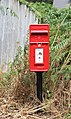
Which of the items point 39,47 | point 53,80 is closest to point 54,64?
point 53,80

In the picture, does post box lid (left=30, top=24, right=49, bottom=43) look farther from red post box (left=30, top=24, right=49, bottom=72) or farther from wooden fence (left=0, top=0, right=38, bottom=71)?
wooden fence (left=0, top=0, right=38, bottom=71)

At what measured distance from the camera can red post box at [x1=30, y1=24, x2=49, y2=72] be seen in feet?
17.6

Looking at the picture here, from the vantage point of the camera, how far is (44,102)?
5543 millimetres

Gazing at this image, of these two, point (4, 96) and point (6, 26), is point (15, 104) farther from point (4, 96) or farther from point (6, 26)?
point (6, 26)

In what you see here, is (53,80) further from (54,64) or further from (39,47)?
(39,47)

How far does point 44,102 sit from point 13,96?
60cm

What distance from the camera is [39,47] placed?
538 cm

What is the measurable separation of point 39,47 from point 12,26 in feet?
12.8

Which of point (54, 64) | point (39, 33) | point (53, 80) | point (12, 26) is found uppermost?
point (39, 33)

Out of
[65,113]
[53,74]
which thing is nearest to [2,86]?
[53,74]

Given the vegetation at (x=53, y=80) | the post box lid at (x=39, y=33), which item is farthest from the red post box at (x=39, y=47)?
the vegetation at (x=53, y=80)

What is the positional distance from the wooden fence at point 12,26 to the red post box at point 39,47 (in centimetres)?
336

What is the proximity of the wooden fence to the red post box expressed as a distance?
11.0 ft

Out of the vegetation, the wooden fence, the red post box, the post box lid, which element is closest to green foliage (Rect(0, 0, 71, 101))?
the vegetation
